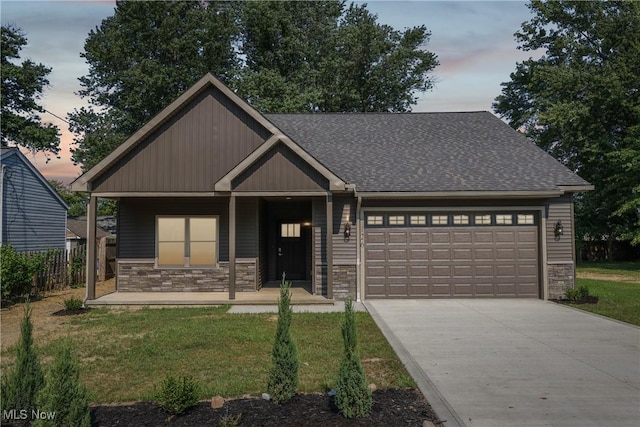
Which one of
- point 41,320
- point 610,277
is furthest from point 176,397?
point 610,277

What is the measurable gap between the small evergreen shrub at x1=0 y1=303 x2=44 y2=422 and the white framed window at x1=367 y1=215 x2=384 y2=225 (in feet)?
33.7

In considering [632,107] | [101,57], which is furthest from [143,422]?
[101,57]

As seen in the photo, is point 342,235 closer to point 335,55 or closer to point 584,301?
point 584,301

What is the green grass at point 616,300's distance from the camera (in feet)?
36.3

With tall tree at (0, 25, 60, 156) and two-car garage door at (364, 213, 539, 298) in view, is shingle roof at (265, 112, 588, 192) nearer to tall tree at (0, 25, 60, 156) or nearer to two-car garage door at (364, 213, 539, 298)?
two-car garage door at (364, 213, 539, 298)

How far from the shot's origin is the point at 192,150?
1371cm

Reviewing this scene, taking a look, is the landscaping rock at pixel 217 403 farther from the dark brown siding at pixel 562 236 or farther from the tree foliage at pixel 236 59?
the tree foliage at pixel 236 59

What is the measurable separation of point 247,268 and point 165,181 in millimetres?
3617

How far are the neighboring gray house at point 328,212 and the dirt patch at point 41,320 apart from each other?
132 centimetres

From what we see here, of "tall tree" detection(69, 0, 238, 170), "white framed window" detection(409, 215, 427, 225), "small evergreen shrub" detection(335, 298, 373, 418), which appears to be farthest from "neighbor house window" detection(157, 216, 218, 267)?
"tall tree" detection(69, 0, 238, 170)

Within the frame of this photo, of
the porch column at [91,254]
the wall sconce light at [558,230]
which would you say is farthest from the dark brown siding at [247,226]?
the wall sconce light at [558,230]

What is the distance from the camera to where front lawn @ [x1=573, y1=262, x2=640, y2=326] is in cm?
1128

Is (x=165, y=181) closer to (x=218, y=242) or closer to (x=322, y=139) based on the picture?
(x=218, y=242)

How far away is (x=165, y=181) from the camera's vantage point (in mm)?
13367
